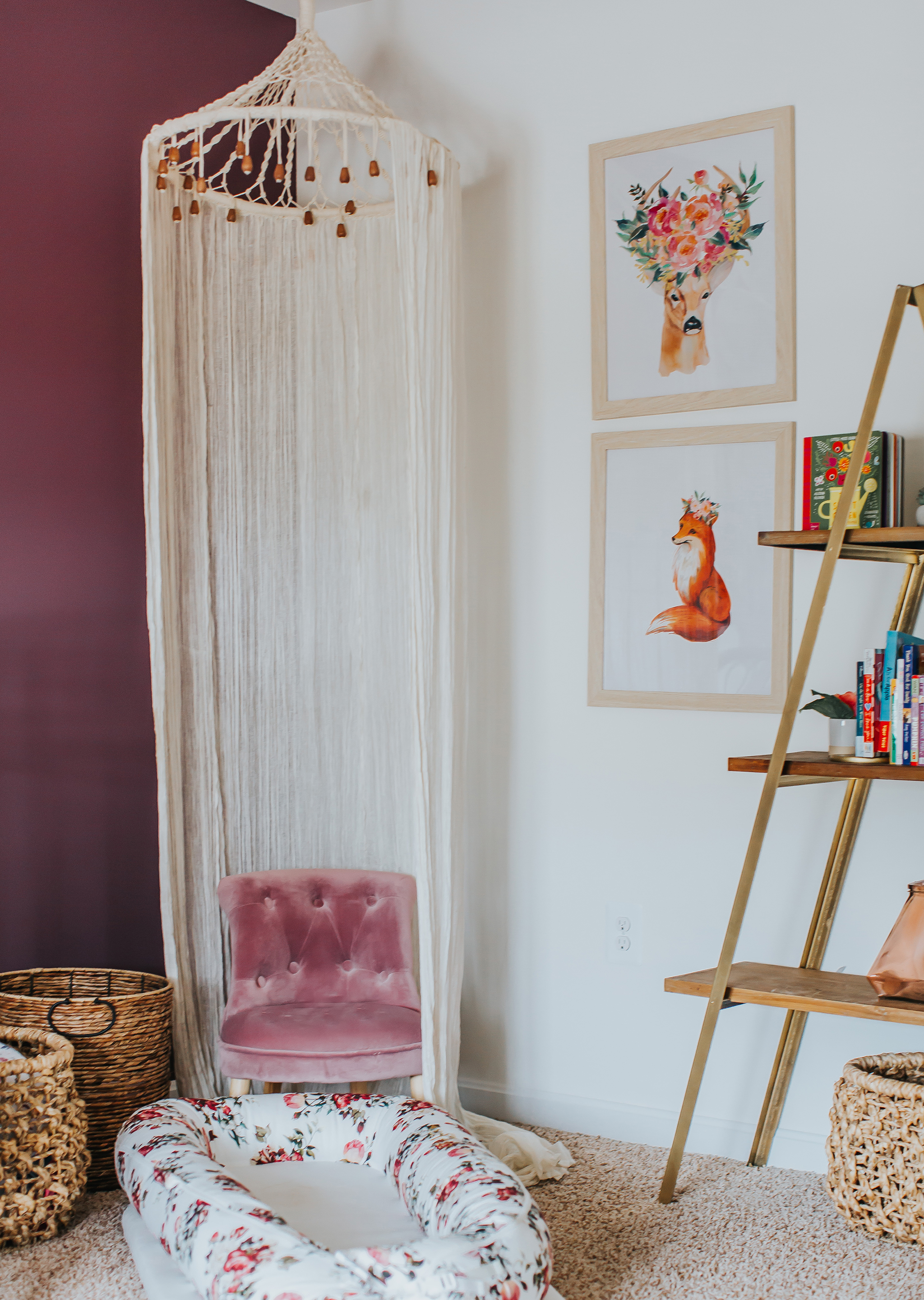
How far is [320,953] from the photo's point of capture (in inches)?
108

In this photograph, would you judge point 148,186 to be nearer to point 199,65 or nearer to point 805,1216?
point 199,65

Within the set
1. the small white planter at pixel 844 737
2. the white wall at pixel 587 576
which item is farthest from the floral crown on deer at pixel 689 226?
the small white planter at pixel 844 737

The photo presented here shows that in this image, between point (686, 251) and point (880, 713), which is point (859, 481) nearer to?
point (880, 713)

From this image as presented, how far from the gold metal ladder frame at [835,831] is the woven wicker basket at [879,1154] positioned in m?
0.27

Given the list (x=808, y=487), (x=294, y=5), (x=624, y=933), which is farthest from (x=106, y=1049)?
(x=294, y=5)

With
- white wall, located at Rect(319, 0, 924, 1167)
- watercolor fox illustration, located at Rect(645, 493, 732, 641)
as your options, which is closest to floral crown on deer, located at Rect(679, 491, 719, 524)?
watercolor fox illustration, located at Rect(645, 493, 732, 641)

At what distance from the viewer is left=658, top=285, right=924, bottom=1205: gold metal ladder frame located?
86.6 inches

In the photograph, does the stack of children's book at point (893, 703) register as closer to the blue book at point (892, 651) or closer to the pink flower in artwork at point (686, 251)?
the blue book at point (892, 651)

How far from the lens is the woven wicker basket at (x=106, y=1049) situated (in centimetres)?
240

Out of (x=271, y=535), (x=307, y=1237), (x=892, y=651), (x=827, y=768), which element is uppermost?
(x=271, y=535)

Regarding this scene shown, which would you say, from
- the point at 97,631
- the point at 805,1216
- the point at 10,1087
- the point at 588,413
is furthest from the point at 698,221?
the point at 10,1087

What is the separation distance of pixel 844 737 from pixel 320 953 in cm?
134

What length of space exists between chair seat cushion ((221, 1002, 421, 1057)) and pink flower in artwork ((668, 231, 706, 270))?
1.86 m

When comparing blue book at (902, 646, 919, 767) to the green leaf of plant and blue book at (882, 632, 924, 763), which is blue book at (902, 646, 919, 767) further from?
the green leaf of plant
